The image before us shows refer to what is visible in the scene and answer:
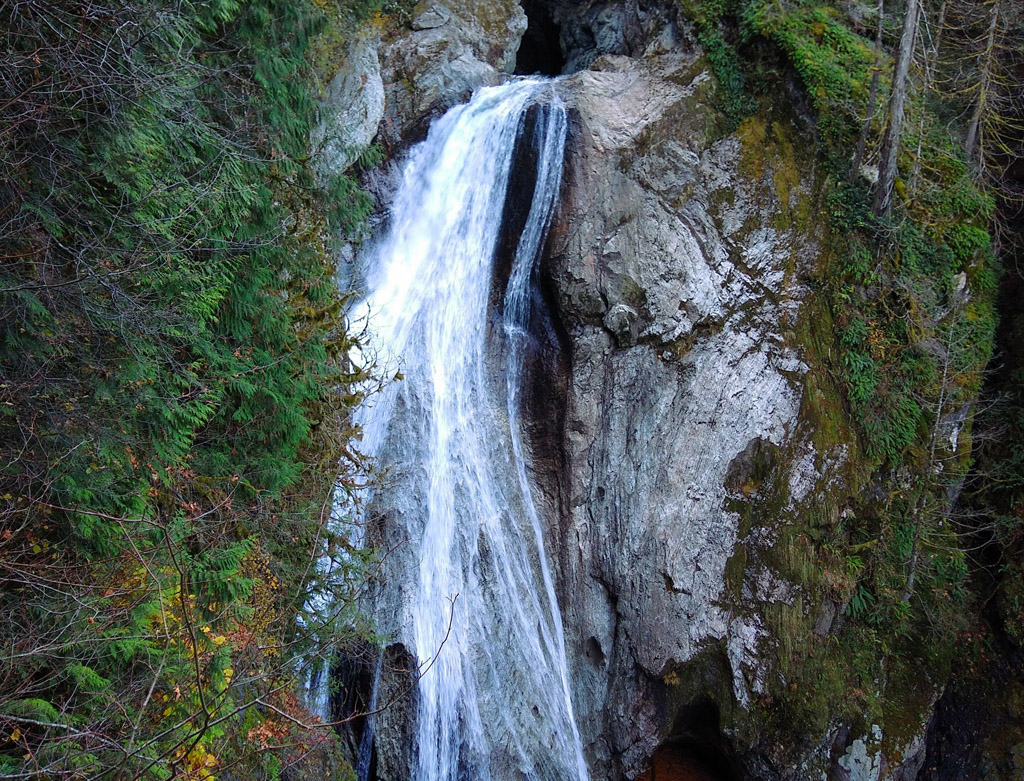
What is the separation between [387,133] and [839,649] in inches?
432

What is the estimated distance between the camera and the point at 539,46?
15.8 meters

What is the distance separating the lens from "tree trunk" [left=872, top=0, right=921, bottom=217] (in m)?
8.75

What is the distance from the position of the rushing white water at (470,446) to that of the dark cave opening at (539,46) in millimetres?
5557

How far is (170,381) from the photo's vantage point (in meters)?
5.56

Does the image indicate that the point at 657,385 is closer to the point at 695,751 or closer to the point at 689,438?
the point at 689,438

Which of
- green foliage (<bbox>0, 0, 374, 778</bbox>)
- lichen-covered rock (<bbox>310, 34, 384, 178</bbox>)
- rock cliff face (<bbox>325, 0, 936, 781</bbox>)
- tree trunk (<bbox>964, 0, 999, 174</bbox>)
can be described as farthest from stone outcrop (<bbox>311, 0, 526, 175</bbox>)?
tree trunk (<bbox>964, 0, 999, 174</bbox>)

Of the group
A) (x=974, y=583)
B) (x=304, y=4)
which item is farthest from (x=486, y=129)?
(x=974, y=583)

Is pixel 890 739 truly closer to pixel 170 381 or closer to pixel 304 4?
pixel 170 381

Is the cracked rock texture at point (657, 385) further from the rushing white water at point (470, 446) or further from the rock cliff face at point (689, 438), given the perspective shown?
the rushing white water at point (470, 446)

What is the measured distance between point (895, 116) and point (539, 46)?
9.64m

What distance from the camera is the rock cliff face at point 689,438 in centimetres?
880

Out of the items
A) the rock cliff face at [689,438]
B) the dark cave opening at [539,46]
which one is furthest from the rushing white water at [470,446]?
the dark cave opening at [539,46]

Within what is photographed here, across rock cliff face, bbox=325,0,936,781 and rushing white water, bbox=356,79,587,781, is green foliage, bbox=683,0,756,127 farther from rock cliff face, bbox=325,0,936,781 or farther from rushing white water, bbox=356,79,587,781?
rushing white water, bbox=356,79,587,781

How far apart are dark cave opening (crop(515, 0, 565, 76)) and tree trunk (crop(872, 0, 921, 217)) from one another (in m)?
8.24
